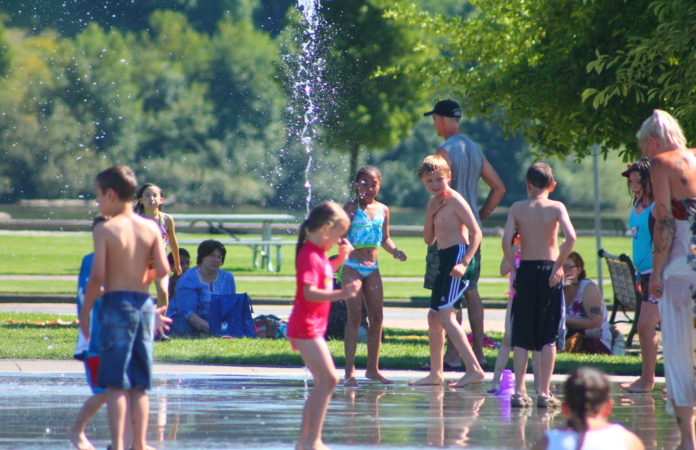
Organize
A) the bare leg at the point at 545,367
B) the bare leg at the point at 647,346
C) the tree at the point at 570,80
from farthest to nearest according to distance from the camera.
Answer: the tree at the point at 570,80 → the bare leg at the point at 647,346 → the bare leg at the point at 545,367

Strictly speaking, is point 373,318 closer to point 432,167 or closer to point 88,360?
point 432,167

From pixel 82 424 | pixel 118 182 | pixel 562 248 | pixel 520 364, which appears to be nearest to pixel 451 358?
pixel 520 364

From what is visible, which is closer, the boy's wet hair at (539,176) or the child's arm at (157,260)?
the child's arm at (157,260)

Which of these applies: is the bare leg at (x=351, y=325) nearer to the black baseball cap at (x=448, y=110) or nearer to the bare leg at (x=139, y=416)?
the black baseball cap at (x=448, y=110)

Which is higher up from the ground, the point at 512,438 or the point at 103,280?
the point at 103,280

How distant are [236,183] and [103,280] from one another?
6108 centimetres

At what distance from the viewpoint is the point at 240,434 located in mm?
6715

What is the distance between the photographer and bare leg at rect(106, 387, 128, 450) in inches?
228

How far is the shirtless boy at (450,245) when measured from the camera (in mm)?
8930

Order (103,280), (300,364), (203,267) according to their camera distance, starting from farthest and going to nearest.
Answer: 1. (203,267)
2. (300,364)
3. (103,280)

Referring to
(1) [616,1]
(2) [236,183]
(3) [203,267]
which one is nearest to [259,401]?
(3) [203,267]

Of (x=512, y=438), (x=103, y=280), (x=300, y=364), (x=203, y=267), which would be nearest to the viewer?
(x=103, y=280)

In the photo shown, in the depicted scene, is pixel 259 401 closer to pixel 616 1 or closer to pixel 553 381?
pixel 553 381

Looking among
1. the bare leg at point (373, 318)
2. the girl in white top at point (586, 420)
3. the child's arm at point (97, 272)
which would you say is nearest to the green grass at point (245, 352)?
the bare leg at point (373, 318)
